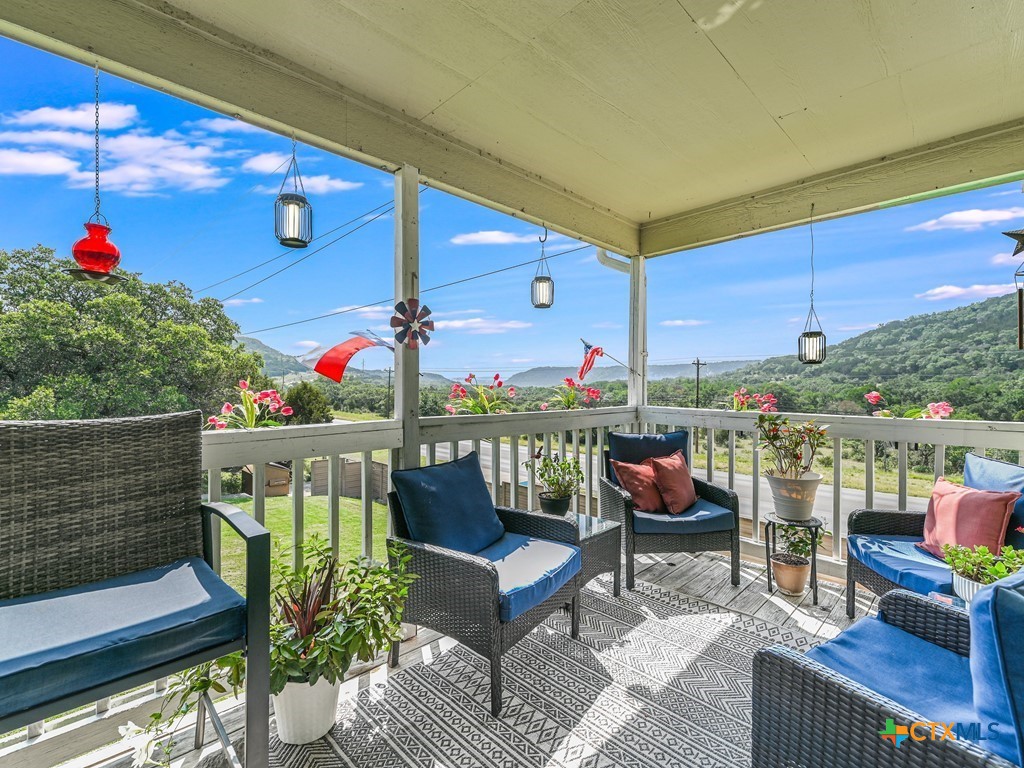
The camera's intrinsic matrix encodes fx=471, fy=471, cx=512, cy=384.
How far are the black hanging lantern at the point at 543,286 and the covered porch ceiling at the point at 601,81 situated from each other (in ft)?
1.19

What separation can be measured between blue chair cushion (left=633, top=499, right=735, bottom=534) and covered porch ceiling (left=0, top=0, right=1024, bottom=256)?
7.36ft

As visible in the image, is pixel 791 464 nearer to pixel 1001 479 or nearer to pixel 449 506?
pixel 1001 479

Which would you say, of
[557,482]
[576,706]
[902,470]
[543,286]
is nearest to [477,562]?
[576,706]

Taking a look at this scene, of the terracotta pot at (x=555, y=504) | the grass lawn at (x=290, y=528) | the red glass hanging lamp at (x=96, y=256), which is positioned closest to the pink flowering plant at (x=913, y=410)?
the terracotta pot at (x=555, y=504)

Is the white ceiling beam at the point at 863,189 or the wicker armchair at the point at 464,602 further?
the white ceiling beam at the point at 863,189

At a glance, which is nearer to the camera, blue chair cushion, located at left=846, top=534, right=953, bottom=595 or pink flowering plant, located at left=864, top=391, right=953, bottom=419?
blue chair cushion, located at left=846, top=534, right=953, bottom=595

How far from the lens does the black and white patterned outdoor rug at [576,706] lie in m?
1.73

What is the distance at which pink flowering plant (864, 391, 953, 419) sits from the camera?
9.64ft

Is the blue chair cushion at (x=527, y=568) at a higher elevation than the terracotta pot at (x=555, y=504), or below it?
below

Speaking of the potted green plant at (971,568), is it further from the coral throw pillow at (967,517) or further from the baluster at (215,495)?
the baluster at (215,495)

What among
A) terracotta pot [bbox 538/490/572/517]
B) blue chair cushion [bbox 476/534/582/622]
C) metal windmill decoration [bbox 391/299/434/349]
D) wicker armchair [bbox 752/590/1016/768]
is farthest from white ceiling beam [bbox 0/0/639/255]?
wicker armchair [bbox 752/590/1016/768]

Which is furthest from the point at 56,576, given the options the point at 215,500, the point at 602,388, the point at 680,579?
the point at 602,388

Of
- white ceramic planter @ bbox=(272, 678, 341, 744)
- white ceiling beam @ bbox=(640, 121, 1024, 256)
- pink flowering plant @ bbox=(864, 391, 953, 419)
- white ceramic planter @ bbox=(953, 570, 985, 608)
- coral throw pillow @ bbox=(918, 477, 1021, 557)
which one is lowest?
white ceramic planter @ bbox=(272, 678, 341, 744)

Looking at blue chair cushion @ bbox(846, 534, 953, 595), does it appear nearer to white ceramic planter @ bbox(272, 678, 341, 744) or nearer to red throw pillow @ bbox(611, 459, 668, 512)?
red throw pillow @ bbox(611, 459, 668, 512)
